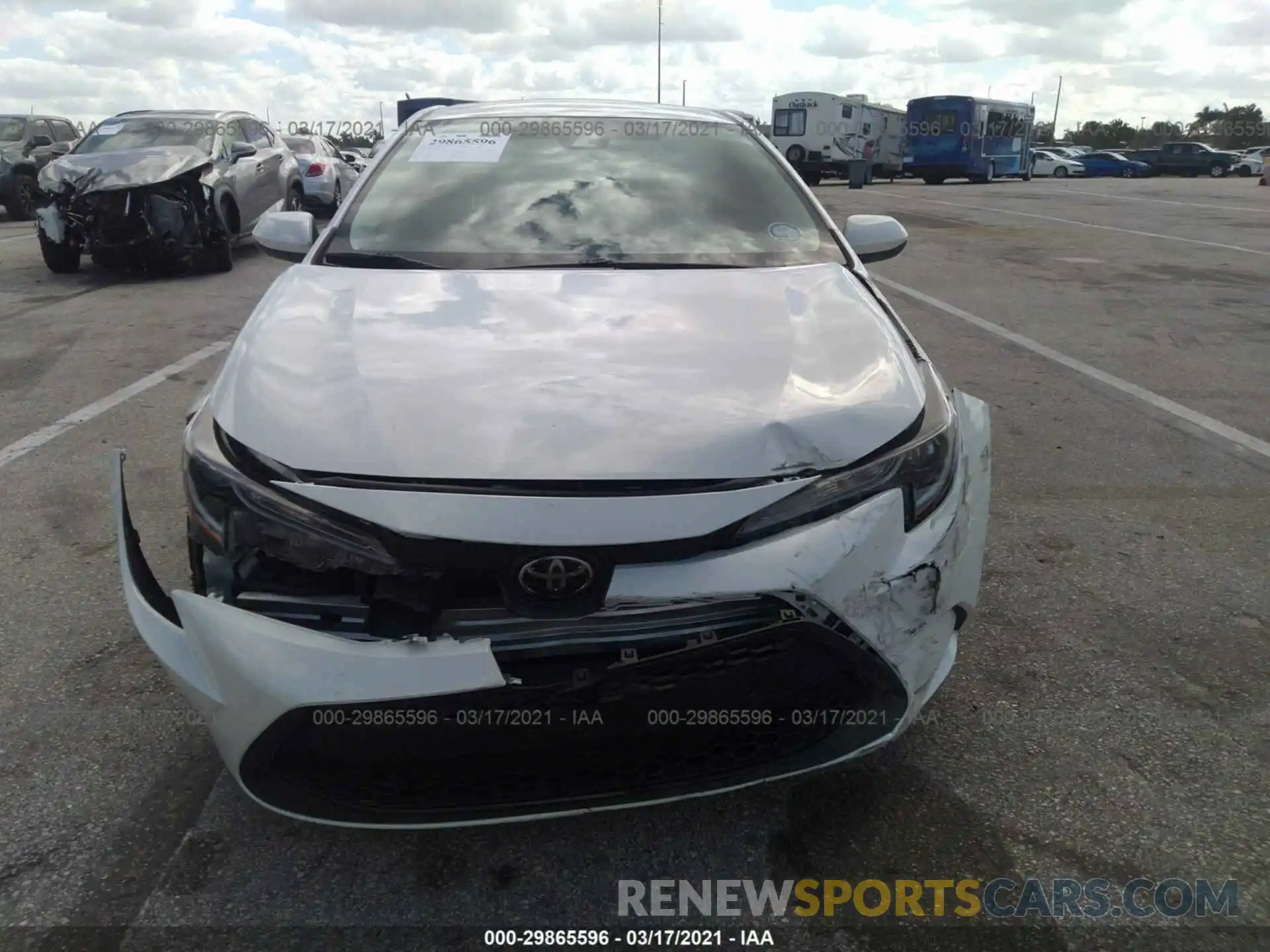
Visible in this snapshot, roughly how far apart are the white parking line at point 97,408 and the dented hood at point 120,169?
3.14 metres

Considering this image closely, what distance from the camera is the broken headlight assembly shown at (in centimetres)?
171

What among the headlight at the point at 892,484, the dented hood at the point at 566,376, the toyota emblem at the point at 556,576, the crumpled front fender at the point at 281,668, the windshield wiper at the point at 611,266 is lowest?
the crumpled front fender at the point at 281,668

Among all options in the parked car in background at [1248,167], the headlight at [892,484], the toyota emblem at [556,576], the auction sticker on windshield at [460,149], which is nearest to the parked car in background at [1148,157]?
the parked car in background at [1248,167]

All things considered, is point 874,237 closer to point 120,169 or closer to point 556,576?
point 556,576

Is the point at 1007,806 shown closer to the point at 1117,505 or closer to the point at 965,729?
the point at 965,729

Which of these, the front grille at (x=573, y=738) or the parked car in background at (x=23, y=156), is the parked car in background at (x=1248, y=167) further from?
the front grille at (x=573, y=738)

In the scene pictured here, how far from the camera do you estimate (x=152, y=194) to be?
8.62 m

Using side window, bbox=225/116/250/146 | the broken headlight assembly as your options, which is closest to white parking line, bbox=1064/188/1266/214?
side window, bbox=225/116/250/146

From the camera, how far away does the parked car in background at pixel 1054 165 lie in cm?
4388

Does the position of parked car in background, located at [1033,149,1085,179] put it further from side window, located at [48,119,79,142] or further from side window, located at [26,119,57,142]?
side window, located at [26,119,57,142]

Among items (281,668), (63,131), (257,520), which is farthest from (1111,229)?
(63,131)

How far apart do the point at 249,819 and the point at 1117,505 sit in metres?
3.22

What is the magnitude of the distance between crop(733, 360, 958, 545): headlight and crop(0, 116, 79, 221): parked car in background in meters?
14.5

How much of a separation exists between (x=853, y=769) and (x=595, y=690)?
83 cm
